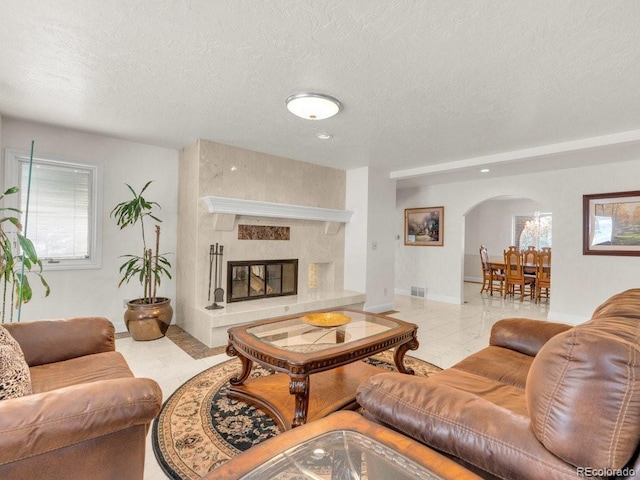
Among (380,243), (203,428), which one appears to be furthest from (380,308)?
(203,428)

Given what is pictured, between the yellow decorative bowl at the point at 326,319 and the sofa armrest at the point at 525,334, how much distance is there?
3.62ft

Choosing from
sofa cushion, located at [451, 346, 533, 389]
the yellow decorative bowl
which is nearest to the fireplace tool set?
the yellow decorative bowl

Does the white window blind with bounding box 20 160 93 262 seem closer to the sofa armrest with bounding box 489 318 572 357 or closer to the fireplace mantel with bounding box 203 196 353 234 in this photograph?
the fireplace mantel with bounding box 203 196 353 234

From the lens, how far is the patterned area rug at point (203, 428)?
65.3 inches

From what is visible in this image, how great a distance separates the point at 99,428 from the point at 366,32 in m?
2.15

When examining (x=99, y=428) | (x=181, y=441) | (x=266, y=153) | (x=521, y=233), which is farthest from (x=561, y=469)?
(x=521, y=233)

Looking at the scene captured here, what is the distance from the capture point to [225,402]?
224cm

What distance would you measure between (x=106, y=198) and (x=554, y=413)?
434cm

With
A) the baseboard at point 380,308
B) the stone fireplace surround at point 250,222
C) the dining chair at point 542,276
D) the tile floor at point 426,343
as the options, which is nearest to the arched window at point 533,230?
the dining chair at point 542,276

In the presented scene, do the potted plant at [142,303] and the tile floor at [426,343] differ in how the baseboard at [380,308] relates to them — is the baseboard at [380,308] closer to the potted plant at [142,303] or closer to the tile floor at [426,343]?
the tile floor at [426,343]

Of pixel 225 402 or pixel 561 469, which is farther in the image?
pixel 225 402

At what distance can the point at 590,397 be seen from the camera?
851 millimetres

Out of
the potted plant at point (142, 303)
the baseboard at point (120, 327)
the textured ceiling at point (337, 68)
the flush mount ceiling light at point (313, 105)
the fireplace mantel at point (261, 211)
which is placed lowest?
the baseboard at point (120, 327)

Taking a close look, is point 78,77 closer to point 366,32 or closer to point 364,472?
point 366,32
